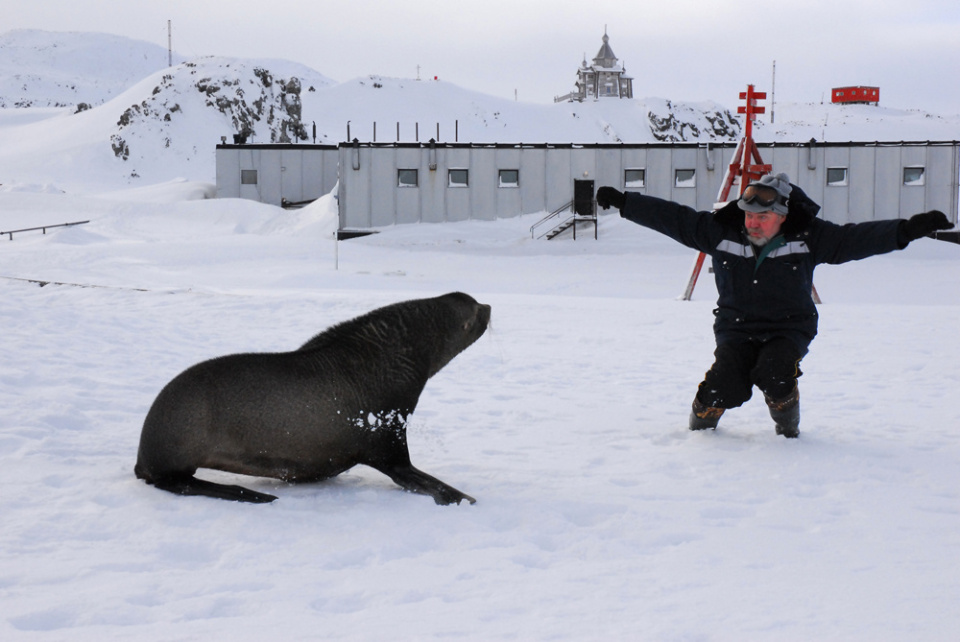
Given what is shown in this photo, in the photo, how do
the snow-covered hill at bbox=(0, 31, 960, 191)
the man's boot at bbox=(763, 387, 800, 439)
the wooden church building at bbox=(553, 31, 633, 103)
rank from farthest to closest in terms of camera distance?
1. the wooden church building at bbox=(553, 31, 633, 103)
2. the snow-covered hill at bbox=(0, 31, 960, 191)
3. the man's boot at bbox=(763, 387, 800, 439)

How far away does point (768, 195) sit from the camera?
493 centimetres

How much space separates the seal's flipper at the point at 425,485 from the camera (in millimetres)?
3924

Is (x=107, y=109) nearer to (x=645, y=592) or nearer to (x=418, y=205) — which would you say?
(x=418, y=205)

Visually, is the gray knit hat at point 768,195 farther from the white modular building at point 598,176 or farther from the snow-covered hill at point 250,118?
the snow-covered hill at point 250,118

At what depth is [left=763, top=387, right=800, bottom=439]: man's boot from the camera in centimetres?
514

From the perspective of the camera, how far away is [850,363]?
816 cm

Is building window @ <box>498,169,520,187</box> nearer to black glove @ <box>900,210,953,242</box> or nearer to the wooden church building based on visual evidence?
black glove @ <box>900,210,953,242</box>

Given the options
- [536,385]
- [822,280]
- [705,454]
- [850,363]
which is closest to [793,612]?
[705,454]

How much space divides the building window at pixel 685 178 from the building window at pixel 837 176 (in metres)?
4.42

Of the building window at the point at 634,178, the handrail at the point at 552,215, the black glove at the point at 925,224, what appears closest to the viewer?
the black glove at the point at 925,224

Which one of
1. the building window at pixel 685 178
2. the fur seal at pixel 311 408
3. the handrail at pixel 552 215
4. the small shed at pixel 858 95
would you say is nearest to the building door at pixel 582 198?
the handrail at pixel 552 215

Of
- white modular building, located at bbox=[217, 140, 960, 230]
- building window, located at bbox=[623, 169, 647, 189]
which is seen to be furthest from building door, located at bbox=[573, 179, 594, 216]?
building window, located at bbox=[623, 169, 647, 189]

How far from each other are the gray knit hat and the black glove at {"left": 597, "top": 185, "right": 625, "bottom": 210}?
69 centimetres

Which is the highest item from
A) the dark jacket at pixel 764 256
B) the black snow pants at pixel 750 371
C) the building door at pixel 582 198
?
the building door at pixel 582 198
